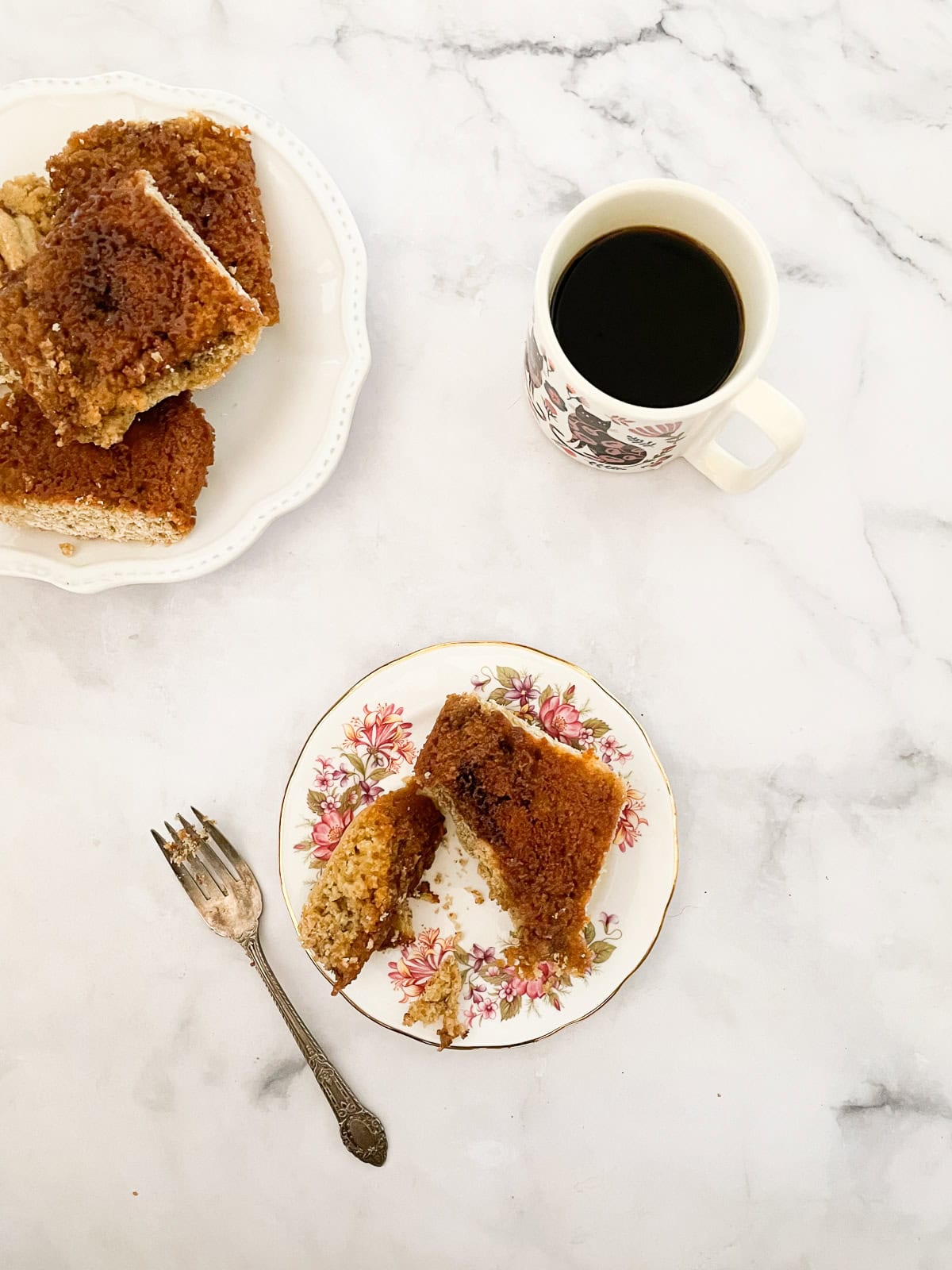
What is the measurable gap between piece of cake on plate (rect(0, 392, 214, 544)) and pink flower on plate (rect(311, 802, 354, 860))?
20.4 inches

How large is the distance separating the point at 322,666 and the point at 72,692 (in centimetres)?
46

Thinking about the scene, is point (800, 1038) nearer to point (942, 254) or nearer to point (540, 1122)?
point (540, 1122)

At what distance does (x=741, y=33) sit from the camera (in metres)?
1.56

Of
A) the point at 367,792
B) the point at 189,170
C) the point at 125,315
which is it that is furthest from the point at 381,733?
the point at 189,170

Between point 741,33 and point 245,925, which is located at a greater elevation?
point 741,33

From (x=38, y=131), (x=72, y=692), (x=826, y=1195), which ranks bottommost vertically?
(x=826, y=1195)

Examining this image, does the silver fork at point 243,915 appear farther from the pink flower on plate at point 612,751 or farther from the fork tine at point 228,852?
the pink flower on plate at point 612,751

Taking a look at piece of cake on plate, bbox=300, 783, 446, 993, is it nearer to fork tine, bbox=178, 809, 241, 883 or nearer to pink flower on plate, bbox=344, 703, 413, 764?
pink flower on plate, bbox=344, 703, 413, 764

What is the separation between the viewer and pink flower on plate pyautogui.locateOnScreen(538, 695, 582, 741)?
1455mm

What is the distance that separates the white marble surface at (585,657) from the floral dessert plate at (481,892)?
13 centimetres

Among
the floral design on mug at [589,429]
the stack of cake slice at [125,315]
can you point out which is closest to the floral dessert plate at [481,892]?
the floral design on mug at [589,429]

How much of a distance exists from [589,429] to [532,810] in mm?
575

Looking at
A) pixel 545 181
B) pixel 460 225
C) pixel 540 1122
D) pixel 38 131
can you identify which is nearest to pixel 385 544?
pixel 460 225

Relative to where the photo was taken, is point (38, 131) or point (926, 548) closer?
point (38, 131)
